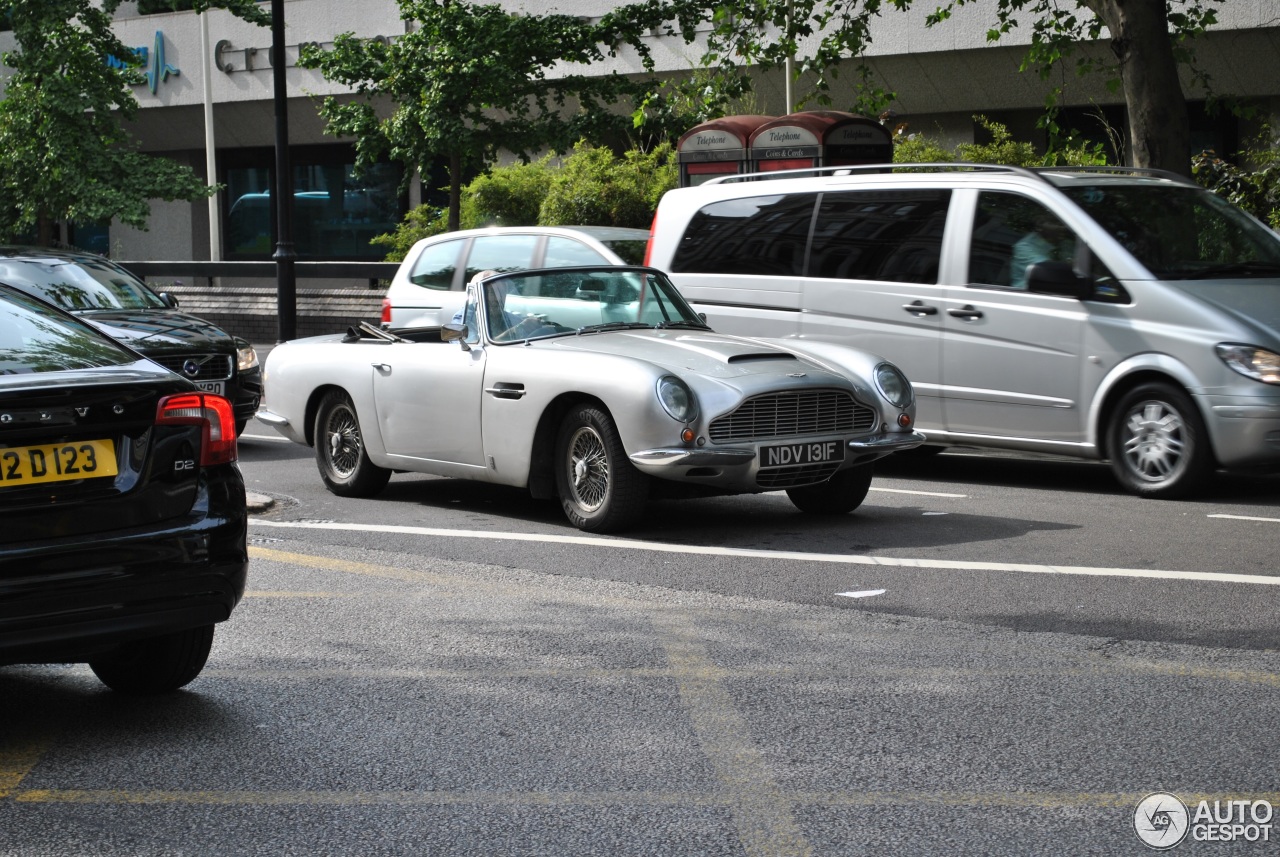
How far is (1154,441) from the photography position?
32.4ft

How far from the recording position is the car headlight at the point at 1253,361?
9469 mm

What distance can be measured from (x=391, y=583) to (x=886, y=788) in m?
3.55

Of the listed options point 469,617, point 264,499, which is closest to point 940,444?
point 264,499

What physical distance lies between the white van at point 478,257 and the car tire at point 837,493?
14.2 feet

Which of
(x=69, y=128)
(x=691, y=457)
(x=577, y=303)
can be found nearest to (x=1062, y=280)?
(x=577, y=303)

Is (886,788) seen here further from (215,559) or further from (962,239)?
(962,239)

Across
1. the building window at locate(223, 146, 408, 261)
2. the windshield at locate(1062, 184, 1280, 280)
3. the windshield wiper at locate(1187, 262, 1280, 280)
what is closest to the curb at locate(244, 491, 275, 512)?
the windshield at locate(1062, 184, 1280, 280)

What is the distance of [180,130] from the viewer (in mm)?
38344

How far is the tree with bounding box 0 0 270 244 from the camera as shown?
85.3 feet

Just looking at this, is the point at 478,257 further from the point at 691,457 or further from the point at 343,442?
the point at 691,457

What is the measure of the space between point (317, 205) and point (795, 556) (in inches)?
1314

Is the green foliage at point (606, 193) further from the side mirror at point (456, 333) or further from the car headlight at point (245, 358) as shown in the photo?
the side mirror at point (456, 333)

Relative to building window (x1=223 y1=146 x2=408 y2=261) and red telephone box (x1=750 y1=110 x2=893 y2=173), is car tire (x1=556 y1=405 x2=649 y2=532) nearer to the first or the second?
red telephone box (x1=750 y1=110 x2=893 y2=173)

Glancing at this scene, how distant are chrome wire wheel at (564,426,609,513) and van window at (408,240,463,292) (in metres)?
5.41
